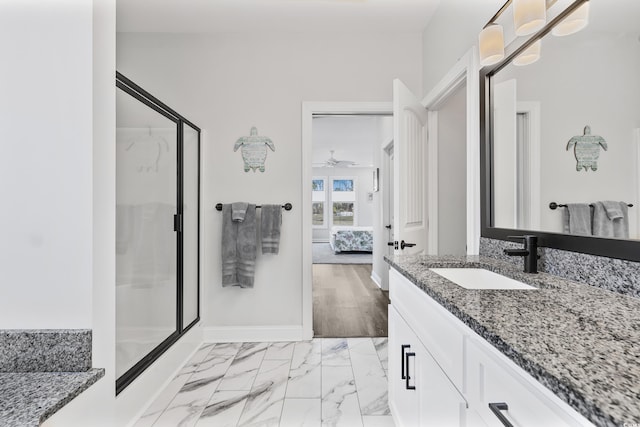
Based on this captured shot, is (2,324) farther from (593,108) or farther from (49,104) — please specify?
(593,108)

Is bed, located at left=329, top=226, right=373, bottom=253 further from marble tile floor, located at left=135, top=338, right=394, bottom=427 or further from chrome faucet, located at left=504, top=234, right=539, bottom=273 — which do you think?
chrome faucet, located at left=504, top=234, right=539, bottom=273

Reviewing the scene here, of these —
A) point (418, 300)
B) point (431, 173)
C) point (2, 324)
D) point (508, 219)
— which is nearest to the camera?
point (2, 324)

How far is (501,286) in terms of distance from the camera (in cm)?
125

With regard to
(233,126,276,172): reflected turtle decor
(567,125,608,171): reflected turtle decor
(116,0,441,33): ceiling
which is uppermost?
(116,0,441,33): ceiling

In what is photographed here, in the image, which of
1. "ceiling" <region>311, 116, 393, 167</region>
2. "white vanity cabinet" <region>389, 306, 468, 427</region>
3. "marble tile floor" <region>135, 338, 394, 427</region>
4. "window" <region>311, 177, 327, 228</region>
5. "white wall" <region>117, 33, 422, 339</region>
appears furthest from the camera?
"window" <region>311, 177, 327, 228</region>

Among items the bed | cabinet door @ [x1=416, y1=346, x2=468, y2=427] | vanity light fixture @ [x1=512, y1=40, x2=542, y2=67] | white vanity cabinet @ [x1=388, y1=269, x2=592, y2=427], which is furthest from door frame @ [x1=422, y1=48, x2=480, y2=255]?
the bed

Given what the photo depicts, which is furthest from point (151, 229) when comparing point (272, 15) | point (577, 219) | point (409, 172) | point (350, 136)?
point (350, 136)

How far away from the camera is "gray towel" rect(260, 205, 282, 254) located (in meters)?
2.59

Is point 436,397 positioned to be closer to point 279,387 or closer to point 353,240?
point 279,387

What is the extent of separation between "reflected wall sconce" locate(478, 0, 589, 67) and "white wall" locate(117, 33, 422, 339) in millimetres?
1210

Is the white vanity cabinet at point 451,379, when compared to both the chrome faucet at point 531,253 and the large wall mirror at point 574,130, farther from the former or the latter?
the large wall mirror at point 574,130

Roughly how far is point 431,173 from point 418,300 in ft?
5.36

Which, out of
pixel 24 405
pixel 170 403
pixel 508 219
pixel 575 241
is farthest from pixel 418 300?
pixel 170 403

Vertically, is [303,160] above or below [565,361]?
above
